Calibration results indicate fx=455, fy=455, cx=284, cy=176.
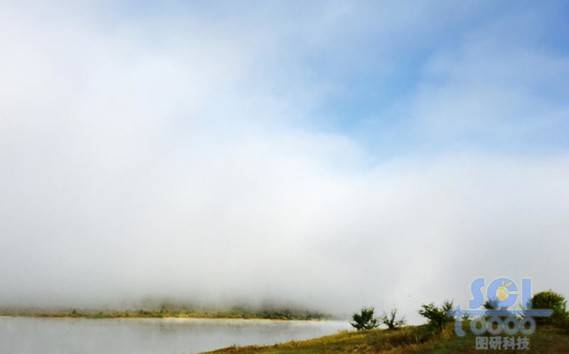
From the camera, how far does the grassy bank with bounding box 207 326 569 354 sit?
79.0 feet

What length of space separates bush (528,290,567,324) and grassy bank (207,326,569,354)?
2.33 metres

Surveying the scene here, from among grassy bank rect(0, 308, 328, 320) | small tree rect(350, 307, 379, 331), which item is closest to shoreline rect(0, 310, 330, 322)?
grassy bank rect(0, 308, 328, 320)

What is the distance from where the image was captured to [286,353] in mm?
31938

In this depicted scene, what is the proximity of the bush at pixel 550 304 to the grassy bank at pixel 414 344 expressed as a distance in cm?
233

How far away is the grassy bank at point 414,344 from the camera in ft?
79.0

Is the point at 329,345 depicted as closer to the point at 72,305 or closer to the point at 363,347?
the point at 363,347

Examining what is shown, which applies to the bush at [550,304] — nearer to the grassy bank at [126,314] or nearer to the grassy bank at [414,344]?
the grassy bank at [414,344]

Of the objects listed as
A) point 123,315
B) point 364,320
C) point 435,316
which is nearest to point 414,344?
point 435,316

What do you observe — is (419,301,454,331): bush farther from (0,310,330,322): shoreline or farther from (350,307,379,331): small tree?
(0,310,330,322): shoreline

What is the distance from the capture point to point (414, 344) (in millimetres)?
28766

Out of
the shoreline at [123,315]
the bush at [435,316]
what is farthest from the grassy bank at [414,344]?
the shoreline at [123,315]

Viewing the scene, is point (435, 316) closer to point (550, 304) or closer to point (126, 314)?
point (550, 304)

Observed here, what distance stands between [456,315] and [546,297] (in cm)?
641

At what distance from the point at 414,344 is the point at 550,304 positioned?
1150 centimetres
